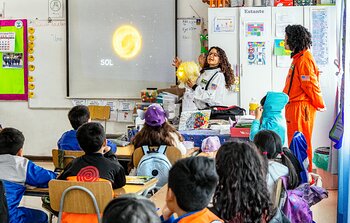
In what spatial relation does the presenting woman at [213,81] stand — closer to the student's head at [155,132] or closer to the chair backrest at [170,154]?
the student's head at [155,132]

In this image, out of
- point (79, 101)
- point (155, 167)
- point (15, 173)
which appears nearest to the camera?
point (15, 173)

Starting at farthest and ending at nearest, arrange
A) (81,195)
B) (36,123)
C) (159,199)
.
→ (36,123), (159,199), (81,195)

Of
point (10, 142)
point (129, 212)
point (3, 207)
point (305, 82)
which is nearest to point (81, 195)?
point (3, 207)

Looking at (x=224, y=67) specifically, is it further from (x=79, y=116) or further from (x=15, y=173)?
(x=15, y=173)

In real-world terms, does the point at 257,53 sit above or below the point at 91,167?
above

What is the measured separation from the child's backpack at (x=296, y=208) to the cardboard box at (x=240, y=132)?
1.42m

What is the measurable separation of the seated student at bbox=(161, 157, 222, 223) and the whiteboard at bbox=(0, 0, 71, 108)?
595 centimetres

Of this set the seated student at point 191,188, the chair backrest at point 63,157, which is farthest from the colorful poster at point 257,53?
the seated student at point 191,188

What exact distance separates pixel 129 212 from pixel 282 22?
549 cm

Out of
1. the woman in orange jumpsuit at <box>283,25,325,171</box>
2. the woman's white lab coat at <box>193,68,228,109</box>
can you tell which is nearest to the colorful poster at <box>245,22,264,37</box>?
the woman's white lab coat at <box>193,68,228,109</box>

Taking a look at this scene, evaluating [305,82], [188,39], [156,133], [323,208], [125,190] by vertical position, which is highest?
[188,39]

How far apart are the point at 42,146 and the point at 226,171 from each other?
5945mm

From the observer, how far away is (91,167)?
309cm

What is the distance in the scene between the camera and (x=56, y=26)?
7570 mm
